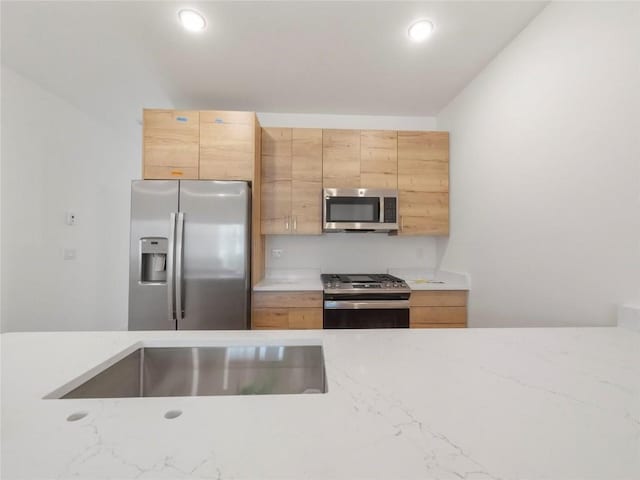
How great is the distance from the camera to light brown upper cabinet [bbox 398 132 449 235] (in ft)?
8.69

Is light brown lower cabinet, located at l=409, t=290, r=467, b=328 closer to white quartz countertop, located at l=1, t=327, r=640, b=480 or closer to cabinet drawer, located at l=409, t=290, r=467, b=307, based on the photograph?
cabinet drawer, located at l=409, t=290, r=467, b=307

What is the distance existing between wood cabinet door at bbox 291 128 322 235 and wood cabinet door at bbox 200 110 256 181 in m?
0.45

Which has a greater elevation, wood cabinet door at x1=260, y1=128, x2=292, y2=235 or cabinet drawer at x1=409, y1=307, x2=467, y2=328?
wood cabinet door at x1=260, y1=128, x2=292, y2=235

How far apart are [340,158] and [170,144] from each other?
147 centimetres

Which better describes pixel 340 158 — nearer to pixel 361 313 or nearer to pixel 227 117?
pixel 227 117

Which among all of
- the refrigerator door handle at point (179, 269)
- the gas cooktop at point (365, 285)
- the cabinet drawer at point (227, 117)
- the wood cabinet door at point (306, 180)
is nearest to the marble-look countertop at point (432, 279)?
the gas cooktop at point (365, 285)

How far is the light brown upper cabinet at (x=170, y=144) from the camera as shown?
2.22m

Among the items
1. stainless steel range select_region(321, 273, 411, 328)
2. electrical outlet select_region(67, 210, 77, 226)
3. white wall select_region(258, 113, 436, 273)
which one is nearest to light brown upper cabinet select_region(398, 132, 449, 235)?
white wall select_region(258, 113, 436, 273)

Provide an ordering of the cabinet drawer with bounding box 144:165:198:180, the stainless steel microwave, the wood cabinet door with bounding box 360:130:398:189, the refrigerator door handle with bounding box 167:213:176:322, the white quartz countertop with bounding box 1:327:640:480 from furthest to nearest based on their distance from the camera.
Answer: the wood cabinet door with bounding box 360:130:398:189, the stainless steel microwave, the cabinet drawer with bounding box 144:165:198:180, the refrigerator door handle with bounding box 167:213:176:322, the white quartz countertop with bounding box 1:327:640:480

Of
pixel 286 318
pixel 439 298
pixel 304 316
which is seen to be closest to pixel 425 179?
pixel 439 298

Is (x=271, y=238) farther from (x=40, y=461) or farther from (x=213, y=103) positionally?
Result: (x=40, y=461)

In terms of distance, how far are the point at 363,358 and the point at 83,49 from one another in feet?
8.91

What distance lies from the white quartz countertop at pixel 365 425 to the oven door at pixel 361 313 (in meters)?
1.44

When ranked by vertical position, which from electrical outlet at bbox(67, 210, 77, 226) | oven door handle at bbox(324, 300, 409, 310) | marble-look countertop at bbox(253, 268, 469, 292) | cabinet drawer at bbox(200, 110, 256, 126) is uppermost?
cabinet drawer at bbox(200, 110, 256, 126)
